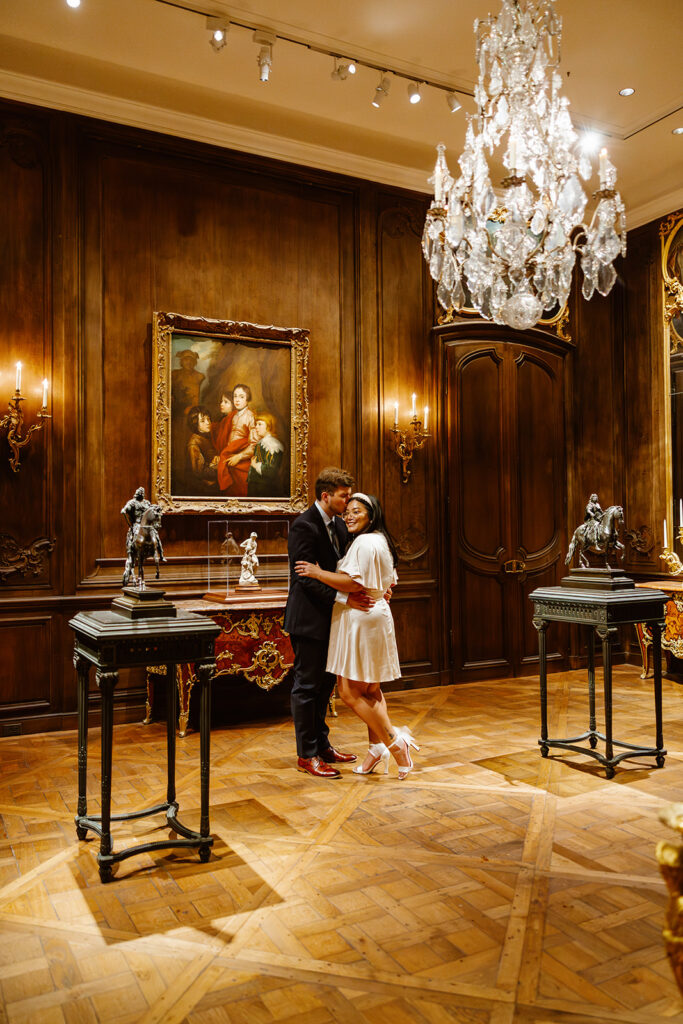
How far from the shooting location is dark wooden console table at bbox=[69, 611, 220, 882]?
113 inches

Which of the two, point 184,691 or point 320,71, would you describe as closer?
point 184,691

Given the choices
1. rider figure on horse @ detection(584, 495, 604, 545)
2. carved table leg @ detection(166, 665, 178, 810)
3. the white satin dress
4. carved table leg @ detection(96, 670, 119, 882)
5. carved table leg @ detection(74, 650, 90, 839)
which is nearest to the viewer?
carved table leg @ detection(96, 670, 119, 882)

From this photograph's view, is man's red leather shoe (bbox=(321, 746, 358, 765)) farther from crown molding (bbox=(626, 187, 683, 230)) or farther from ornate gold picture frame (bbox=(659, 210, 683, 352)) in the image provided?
crown molding (bbox=(626, 187, 683, 230))

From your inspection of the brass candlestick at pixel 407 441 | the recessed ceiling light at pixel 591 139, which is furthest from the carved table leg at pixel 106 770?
the recessed ceiling light at pixel 591 139

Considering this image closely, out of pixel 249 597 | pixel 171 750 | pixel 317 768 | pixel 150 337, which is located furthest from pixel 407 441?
pixel 171 750

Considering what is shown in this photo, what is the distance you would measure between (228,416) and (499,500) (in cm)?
274

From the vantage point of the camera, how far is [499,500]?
7.12 meters

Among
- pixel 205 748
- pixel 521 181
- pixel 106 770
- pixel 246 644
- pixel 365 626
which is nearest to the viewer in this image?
pixel 106 770

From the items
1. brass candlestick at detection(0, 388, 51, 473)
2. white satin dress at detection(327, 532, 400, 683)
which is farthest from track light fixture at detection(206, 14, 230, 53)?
white satin dress at detection(327, 532, 400, 683)

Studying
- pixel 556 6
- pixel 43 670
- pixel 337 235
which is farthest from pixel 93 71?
pixel 43 670

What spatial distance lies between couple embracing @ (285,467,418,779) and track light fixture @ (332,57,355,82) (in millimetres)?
2928

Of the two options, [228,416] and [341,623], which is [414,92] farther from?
[341,623]

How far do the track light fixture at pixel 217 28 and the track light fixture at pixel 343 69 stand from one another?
831mm

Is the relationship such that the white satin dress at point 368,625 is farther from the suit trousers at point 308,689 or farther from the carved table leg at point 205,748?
the carved table leg at point 205,748
